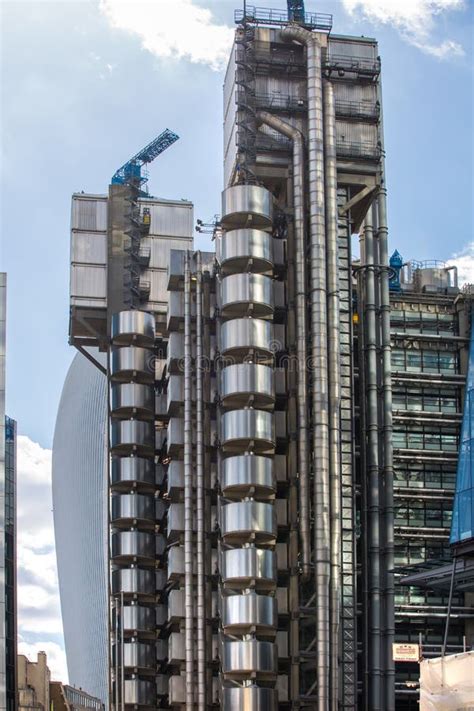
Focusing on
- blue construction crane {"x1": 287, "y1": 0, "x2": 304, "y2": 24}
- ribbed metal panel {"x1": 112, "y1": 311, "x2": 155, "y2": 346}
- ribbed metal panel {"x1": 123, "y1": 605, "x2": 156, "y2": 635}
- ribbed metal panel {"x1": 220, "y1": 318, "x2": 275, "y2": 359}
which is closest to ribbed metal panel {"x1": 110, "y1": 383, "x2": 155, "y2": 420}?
ribbed metal panel {"x1": 112, "y1": 311, "x2": 155, "y2": 346}

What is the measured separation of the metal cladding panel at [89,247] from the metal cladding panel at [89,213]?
1.99 feet

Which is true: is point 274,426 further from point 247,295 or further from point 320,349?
point 247,295

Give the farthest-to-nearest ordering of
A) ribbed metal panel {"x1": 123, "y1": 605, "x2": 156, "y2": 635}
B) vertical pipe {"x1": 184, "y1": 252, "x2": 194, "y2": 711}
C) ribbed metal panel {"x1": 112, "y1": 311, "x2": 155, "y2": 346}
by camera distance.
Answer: ribbed metal panel {"x1": 112, "y1": 311, "x2": 155, "y2": 346} → ribbed metal panel {"x1": 123, "y1": 605, "x2": 156, "y2": 635} → vertical pipe {"x1": 184, "y1": 252, "x2": 194, "y2": 711}

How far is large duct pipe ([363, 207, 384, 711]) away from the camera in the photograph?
125688 mm

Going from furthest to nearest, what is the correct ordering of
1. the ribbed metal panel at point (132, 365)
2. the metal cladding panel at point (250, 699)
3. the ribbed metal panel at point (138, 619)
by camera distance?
the ribbed metal panel at point (132, 365)
the ribbed metal panel at point (138, 619)
the metal cladding panel at point (250, 699)

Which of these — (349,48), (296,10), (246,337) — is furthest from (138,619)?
(296,10)

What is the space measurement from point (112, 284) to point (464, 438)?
225 feet

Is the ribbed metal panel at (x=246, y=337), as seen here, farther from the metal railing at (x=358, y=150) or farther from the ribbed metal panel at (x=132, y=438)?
the metal railing at (x=358, y=150)

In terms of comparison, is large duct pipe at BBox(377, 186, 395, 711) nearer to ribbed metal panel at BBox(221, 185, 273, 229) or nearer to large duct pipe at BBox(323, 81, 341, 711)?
large duct pipe at BBox(323, 81, 341, 711)

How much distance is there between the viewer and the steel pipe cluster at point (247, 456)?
118 metres

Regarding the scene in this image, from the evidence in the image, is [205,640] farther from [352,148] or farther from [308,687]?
[352,148]

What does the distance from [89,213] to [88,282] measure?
7.00 meters

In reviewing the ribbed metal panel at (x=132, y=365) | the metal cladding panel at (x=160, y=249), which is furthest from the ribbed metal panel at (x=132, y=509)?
the metal cladding panel at (x=160, y=249)

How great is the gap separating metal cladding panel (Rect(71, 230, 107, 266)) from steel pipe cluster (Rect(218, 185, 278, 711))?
22.0 meters
